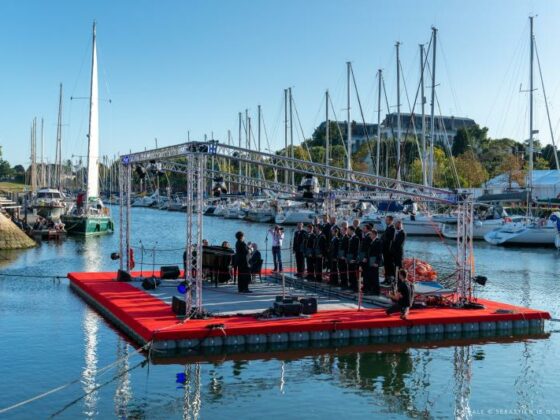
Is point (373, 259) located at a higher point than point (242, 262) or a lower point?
higher

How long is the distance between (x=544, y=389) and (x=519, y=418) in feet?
6.57

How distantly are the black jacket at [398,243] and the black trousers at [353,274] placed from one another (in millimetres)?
1569

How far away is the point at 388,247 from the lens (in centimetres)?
1842

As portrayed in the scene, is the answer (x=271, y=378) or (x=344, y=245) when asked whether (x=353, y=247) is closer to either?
(x=344, y=245)

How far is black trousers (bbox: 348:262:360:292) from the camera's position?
64.4 ft

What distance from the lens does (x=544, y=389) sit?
44.5ft

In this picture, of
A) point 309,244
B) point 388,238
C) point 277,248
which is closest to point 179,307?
point 388,238

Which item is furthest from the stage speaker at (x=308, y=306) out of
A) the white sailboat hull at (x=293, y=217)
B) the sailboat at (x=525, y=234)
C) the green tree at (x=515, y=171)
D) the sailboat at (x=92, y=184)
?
the green tree at (x=515, y=171)

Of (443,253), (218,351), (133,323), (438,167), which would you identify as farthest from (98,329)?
(438,167)

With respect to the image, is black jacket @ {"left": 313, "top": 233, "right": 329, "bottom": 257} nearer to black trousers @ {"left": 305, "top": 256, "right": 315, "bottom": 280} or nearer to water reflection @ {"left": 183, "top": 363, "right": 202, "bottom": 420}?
black trousers @ {"left": 305, "top": 256, "right": 315, "bottom": 280}

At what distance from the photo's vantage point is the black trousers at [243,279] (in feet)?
65.0

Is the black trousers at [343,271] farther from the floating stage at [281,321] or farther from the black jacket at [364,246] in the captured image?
the black jacket at [364,246]

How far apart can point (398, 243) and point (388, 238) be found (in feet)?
1.12

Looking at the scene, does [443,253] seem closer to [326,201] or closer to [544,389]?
[326,201]
